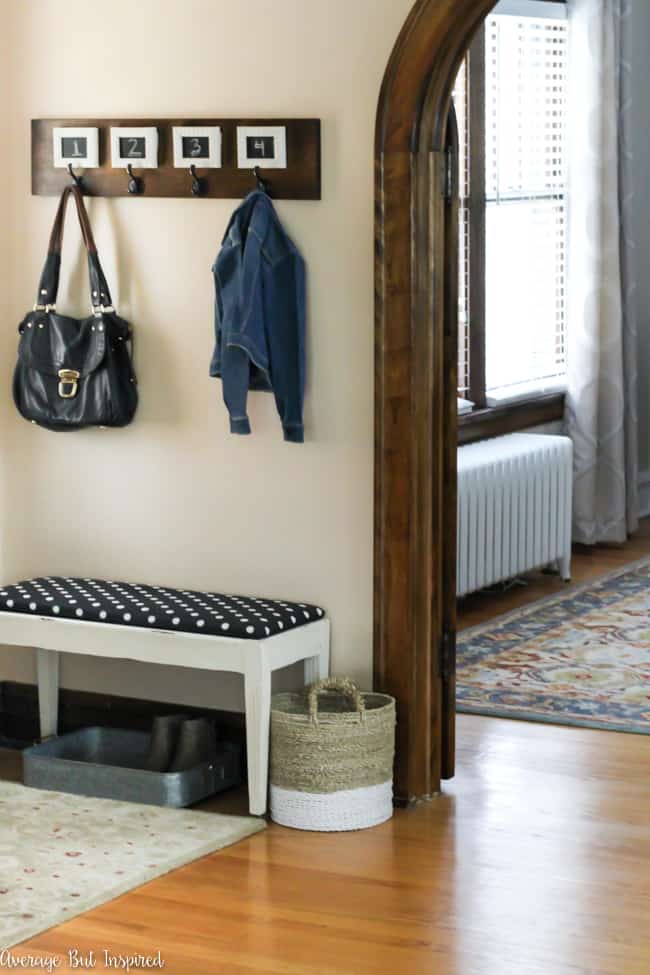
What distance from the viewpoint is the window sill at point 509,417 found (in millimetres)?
6613

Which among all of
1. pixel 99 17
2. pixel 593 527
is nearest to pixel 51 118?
pixel 99 17

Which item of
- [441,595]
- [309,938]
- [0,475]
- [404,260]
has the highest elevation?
[404,260]

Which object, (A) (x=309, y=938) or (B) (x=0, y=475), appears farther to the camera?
(B) (x=0, y=475)

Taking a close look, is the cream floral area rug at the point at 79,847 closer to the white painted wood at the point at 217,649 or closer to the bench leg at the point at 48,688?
the white painted wood at the point at 217,649

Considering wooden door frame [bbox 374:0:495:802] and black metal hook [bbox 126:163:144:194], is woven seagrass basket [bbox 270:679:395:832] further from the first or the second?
black metal hook [bbox 126:163:144:194]

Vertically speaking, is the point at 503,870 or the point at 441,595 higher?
the point at 441,595

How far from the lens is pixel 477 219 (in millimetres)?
6637

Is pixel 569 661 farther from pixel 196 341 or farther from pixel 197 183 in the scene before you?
pixel 197 183

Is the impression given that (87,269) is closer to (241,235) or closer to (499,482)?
(241,235)

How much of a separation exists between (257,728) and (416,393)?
0.90m

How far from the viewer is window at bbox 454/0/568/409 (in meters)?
6.62

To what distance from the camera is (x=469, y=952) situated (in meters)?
3.10

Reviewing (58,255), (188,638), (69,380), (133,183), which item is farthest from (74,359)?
(188,638)

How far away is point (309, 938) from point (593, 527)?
174 inches
